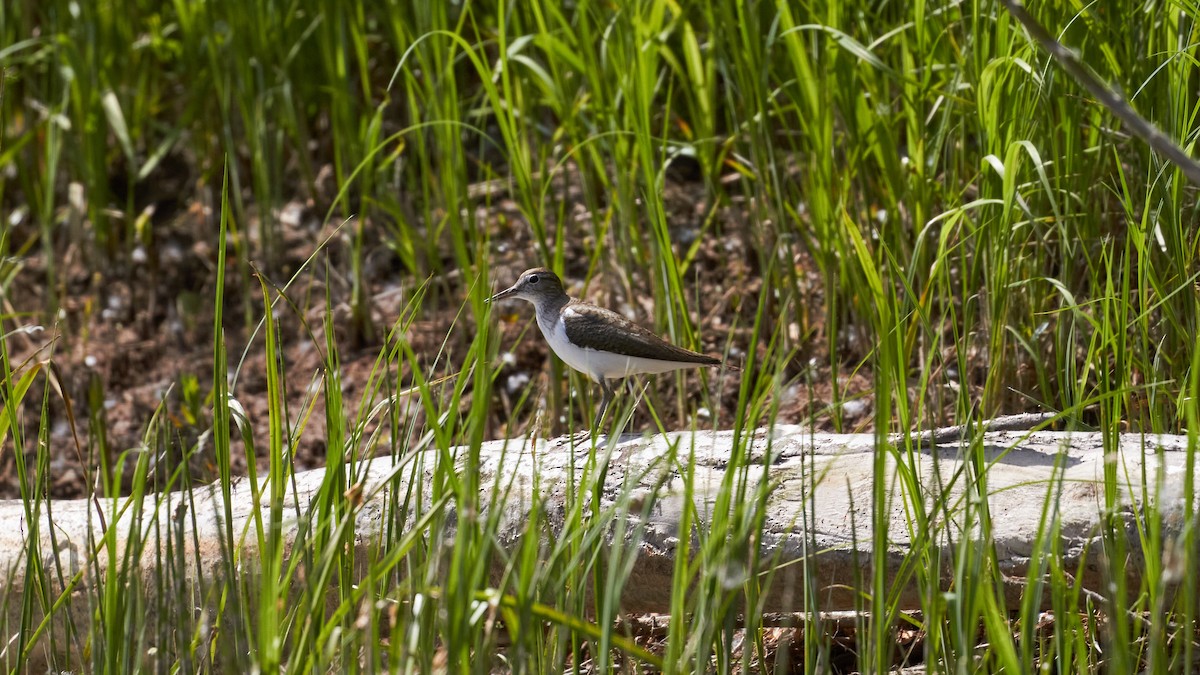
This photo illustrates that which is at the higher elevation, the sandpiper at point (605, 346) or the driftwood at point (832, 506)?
the sandpiper at point (605, 346)

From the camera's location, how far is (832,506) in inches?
135

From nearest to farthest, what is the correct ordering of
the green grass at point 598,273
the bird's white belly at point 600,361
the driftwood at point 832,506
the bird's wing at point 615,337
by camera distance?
the green grass at point 598,273 < the driftwood at point 832,506 < the bird's wing at point 615,337 < the bird's white belly at point 600,361

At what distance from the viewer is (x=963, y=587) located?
2.79 m

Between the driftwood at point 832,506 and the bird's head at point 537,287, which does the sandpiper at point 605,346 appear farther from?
the driftwood at point 832,506

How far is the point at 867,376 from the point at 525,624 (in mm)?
3549

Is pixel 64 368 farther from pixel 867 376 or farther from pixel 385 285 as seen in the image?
pixel 867 376

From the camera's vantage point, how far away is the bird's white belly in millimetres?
4621

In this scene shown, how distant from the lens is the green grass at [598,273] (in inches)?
106

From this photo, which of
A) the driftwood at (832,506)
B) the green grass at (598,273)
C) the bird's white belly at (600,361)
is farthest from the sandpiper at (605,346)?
the driftwood at (832,506)

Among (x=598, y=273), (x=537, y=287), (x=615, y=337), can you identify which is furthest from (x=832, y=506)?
(x=598, y=273)

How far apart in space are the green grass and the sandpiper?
231mm

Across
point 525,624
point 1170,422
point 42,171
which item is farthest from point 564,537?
point 42,171

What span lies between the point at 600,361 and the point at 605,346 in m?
0.06

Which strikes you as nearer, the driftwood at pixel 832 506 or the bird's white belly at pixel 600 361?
the driftwood at pixel 832 506
